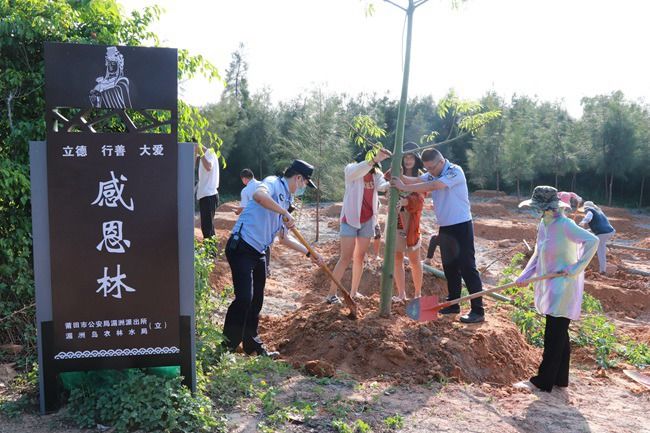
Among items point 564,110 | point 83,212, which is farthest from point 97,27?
point 564,110

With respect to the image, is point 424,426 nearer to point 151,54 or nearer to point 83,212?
point 83,212

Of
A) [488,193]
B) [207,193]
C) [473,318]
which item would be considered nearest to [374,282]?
[207,193]

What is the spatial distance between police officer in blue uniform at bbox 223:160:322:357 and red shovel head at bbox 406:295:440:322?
1235mm

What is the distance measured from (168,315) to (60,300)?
0.63m

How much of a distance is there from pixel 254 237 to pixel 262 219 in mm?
158

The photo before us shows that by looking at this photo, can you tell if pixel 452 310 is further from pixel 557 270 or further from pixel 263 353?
pixel 263 353

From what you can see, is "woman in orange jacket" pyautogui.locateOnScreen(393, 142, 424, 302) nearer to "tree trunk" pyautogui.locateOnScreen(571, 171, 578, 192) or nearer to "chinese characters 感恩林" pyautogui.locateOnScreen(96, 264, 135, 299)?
"chinese characters 感恩林" pyautogui.locateOnScreen(96, 264, 135, 299)

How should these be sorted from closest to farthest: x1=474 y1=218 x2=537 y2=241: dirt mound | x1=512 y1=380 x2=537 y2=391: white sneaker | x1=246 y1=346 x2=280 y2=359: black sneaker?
x1=512 y1=380 x2=537 y2=391: white sneaker → x1=246 y1=346 x2=280 y2=359: black sneaker → x1=474 y1=218 x2=537 y2=241: dirt mound

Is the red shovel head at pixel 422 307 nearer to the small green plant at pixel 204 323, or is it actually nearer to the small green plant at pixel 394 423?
the small green plant at pixel 394 423

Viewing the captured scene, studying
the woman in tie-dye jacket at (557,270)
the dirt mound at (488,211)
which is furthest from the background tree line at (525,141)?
the woman in tie-dye jacket at (557,270)

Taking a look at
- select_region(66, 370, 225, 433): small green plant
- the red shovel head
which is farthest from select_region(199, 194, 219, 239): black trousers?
select_region(66, 370, 225, 433): small green plant

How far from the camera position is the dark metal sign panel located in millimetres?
3418

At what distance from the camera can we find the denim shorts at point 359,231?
6020 mm

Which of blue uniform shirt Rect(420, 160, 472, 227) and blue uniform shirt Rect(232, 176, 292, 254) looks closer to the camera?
blue uniform shirt Rect(232, 176, 292, 254)
